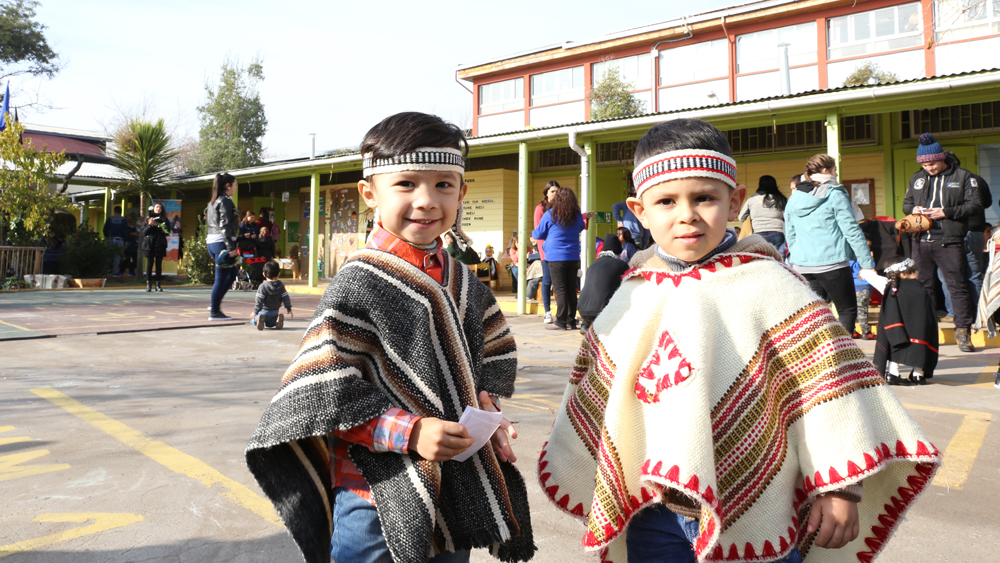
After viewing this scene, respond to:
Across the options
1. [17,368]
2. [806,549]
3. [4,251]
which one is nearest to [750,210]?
[806,549]

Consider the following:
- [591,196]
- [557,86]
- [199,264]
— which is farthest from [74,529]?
[557,86]

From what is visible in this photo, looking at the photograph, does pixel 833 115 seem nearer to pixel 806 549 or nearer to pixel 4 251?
pixel 806 549

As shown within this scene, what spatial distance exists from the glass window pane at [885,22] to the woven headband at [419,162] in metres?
22.0

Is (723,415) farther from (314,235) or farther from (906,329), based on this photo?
(314,235)

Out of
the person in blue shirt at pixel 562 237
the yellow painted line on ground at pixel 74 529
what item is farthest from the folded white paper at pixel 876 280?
the yellow painted line on ground at pixel 74 529

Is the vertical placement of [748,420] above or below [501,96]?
below

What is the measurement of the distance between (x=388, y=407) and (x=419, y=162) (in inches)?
21.9

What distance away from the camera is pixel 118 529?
99.0 inches

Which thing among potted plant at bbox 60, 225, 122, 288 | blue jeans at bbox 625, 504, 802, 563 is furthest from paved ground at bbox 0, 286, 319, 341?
blue jeans at bbox 625, 504, 802, 563

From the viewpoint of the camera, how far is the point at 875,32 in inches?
774

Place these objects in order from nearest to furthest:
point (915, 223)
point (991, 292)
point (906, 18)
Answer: point (991, 292) < point (915, 223) < point (906, 18)

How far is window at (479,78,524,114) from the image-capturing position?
86.1 ft

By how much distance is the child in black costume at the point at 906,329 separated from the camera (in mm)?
5340

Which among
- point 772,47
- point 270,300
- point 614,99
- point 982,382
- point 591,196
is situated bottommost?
point 982,382
